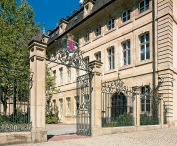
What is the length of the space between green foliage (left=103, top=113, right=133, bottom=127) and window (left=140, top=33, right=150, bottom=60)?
20.3 feet

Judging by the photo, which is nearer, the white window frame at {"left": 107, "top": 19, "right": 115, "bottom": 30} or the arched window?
the arched window

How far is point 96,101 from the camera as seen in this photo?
344 inches

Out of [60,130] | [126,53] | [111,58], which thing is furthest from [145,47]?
[60,130]

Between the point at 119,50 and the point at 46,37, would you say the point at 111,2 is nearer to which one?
the point at 119,50

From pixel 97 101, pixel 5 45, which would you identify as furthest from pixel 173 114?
pixel 5 45

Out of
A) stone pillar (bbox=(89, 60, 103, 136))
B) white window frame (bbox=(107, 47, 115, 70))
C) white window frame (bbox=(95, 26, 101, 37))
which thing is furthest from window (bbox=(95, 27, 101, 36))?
stone pillar (bbox=(89, 60, 103, 136))

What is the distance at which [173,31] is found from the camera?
14844 millimetres

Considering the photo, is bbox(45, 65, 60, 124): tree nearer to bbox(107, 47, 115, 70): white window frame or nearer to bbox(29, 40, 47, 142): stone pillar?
bbox(107, 47, 115, 70): white window frame

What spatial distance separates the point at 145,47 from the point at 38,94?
1057 cm

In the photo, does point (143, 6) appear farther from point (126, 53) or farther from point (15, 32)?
point (15, 32)

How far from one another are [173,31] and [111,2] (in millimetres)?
5743

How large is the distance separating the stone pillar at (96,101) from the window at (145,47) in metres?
7.44

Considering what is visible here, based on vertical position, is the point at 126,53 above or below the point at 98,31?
below

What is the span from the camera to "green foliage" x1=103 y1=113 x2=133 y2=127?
954 cm
